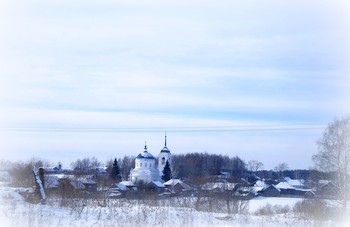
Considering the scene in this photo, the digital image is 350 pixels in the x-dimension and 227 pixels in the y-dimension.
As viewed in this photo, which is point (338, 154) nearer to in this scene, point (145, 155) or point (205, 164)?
point (205, 164)

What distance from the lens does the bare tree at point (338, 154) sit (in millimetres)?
15656

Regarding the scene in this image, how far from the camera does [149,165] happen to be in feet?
187

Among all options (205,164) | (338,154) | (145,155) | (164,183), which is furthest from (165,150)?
(338,154)

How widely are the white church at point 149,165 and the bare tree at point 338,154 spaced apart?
32.1 metres

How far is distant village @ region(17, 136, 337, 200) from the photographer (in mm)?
15453

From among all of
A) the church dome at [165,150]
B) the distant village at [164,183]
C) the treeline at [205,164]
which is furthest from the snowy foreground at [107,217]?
the church dome at [165,150]

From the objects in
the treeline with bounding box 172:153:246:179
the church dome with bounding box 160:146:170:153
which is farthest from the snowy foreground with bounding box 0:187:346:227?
the church dome with bounding box 160:146:170:153

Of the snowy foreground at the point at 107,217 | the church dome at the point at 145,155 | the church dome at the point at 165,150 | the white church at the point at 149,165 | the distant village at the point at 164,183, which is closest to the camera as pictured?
the snowy foreground at the point at 107,217

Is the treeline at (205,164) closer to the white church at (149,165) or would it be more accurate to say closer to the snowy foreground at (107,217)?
the white church at (149,165)

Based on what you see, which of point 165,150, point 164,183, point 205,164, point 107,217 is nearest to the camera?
point 107,217

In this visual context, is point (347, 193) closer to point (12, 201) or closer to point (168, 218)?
→ point (168, 218)

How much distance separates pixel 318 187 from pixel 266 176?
37.7 metres

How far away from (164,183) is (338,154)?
2377 centimetres

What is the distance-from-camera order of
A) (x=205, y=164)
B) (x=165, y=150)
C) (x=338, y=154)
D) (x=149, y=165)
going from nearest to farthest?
(x=338, y=154) → (x=205, y=164) → (x=149, y=165) → (x=165, y=150)
